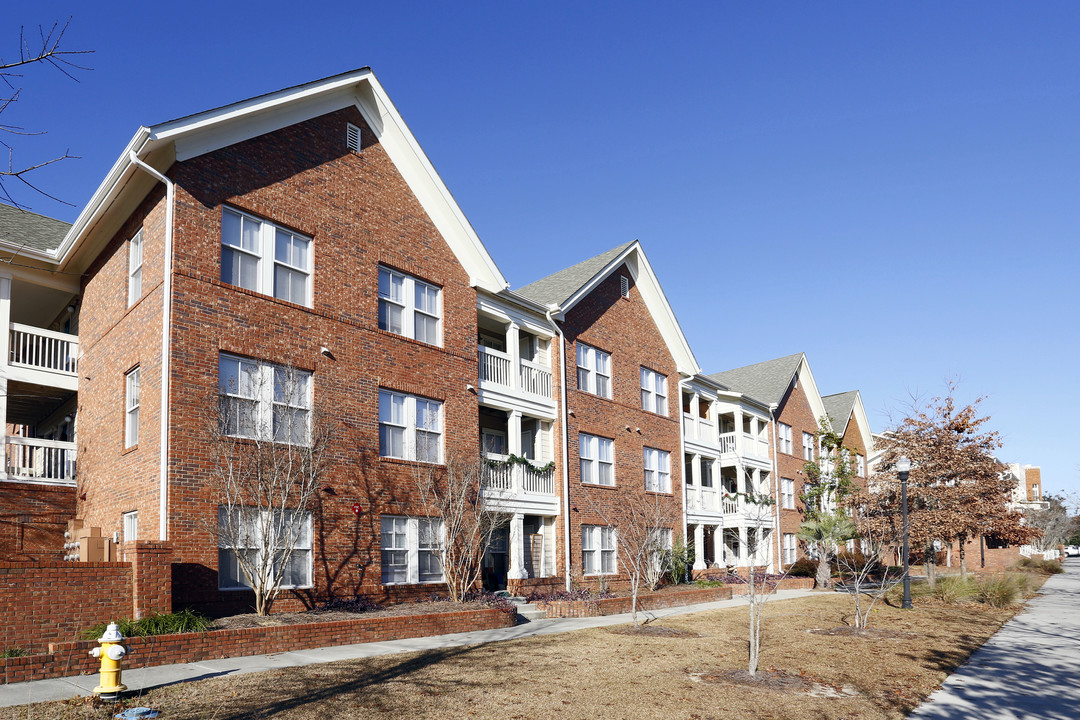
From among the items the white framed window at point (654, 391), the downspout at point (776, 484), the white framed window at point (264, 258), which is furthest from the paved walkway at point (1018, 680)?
the downspout at point (776, 484)

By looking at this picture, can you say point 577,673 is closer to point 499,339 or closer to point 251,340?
point 251,340

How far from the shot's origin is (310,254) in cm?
1888

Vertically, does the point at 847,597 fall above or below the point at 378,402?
below

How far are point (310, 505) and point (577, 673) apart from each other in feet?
24.5

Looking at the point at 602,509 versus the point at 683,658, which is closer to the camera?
the point at 683,658

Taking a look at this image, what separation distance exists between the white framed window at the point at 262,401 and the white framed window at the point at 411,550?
10.8ft

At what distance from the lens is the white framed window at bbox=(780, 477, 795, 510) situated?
4154 centimetres

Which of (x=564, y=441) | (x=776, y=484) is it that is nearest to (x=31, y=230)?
(x=564, y=441)

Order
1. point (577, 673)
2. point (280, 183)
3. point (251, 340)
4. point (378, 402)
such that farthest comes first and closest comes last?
point (378, 402), point (280, 183), point (251, 340), point (577, 673)

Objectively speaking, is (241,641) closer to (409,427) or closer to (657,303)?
(409,427)

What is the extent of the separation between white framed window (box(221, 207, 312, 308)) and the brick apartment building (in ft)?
0.15

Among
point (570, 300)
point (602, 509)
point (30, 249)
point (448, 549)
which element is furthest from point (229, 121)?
point (602, 509)

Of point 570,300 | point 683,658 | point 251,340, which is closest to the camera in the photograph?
point 683,658

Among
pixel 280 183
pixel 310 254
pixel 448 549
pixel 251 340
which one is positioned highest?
pixel 280 183
